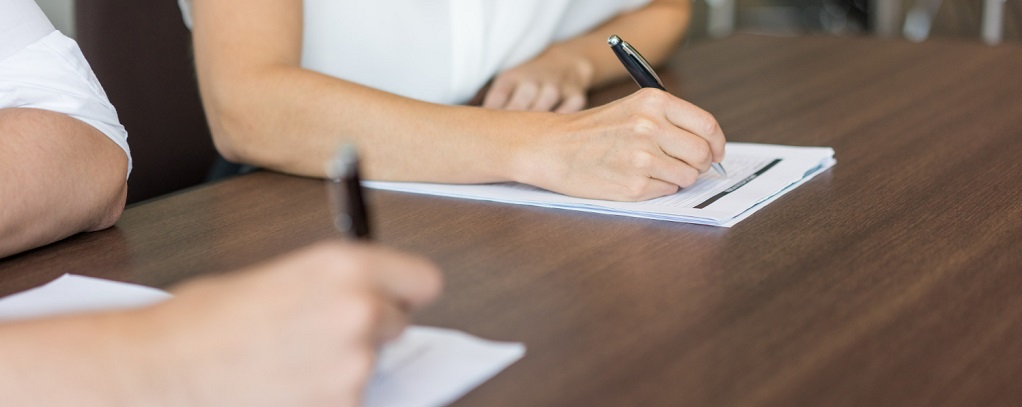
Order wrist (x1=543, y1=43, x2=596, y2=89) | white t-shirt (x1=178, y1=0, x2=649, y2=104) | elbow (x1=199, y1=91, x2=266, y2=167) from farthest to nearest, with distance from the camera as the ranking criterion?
1. wrist (x1=543, y1=43, x2=596, y2=89)
2. white t-shirt (x1=178, y1=0, x2=649, y2=104)
3. elbow (x1=199, y1=91, x2=266, y2=167)

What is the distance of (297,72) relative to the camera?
108 centimetres

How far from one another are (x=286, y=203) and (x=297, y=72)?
6.4 inches

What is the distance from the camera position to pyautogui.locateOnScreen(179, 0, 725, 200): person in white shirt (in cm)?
94

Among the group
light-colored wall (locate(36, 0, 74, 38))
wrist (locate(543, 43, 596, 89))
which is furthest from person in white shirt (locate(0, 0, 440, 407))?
light-colored wall (locate(36, 0, 74, 38))

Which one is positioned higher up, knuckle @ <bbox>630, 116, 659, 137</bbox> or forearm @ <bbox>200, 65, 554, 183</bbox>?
knuckle @ <bbox>630, 116, 659, 137</bbox>

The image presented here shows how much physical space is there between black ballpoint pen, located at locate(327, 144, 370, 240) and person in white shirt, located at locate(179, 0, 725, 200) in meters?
0.44

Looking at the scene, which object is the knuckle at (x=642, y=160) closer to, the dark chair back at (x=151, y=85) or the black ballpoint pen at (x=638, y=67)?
the black ballpoint pen at (x=638, y=67)

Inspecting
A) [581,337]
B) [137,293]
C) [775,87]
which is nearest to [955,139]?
[775,87]

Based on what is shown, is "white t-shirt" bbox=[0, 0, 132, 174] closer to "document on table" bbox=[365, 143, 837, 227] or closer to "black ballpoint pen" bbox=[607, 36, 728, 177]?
"document on table" bbox=[365, 143, 837, 227]

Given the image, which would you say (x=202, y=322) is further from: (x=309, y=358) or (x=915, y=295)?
(x=915, y=295)

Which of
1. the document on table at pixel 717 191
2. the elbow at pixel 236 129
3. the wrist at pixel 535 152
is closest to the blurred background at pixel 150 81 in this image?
the elbow at pixel 236 129

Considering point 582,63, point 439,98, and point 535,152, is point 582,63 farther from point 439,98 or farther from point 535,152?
point 535,152

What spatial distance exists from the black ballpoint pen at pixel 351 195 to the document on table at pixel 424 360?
0.07 metres

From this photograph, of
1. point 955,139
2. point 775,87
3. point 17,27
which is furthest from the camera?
point 775,87
